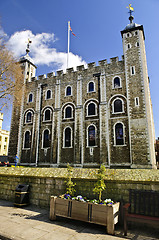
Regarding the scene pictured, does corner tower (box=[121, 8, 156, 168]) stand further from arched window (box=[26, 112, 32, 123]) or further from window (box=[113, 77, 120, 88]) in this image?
arched window (box=[26, 112, 32, 123])

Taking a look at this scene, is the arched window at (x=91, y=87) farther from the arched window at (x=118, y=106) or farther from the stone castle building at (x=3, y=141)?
the stone castle building at (x=3, y=141)

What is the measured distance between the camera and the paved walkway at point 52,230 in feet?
14.1

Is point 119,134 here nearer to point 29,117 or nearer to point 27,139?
point 27,139

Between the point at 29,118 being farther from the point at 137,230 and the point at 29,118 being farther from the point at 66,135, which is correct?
the point at 137,230

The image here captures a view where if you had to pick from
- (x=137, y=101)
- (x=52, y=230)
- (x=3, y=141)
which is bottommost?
(x=52, y=230)

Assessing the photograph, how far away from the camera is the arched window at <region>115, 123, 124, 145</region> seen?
60.8 ft

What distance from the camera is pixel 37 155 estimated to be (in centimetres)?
2300

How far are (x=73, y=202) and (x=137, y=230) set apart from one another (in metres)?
2.05

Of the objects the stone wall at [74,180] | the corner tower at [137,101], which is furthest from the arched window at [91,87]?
the stone wall at [74,180]

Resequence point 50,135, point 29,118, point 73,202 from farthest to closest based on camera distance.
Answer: point 29,118, point 50,135, point 73,202

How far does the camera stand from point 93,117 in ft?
67.6

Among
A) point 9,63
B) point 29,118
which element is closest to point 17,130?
point 29,118

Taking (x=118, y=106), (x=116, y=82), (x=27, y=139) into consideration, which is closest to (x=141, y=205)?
(x=118, y=106)

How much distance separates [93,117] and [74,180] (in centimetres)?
1453
